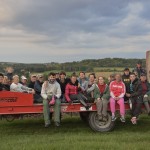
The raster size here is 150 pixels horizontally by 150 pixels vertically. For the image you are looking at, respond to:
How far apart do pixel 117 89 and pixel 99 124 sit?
1.19m

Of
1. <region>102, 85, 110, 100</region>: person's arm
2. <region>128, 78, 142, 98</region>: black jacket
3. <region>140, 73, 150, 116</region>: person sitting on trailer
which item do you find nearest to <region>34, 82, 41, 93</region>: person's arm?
<region>102, 85, 110, 100</region>: person's arm

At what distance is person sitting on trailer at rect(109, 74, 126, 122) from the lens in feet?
32.3

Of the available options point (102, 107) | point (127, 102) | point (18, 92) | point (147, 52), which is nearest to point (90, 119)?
point (102, 107)

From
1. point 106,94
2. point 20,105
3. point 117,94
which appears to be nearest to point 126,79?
point 117,94

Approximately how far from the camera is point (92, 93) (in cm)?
1040

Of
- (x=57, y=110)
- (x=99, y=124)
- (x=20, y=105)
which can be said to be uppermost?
(x=20, y=105)

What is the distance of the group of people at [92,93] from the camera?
9781 millimetres

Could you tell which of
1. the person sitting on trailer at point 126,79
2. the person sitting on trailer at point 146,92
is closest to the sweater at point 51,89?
the person sitting on trailer at point 126,79

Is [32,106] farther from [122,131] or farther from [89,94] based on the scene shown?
[122,131]

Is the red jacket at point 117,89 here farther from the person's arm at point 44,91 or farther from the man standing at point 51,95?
the person's arm at point 44,91

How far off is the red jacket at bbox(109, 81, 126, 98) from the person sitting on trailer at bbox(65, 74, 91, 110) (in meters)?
0.87

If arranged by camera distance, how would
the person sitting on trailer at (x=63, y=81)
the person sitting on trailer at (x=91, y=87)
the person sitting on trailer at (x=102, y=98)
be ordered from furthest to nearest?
the person sitting on trailer at (x=63, y=81) < the person sitting on trailer at (x=91, y=87) < the person sitting on trailer at (x=102, y=98)

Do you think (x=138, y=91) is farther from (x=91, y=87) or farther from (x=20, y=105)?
(x=20, y=105)

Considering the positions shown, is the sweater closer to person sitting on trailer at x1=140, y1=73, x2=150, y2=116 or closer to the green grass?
the green grass
